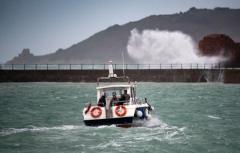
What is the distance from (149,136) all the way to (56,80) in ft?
236

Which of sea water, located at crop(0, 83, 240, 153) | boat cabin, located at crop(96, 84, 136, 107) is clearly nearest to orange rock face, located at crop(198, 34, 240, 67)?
sea water, located at crop(0, 83, 240, 153)

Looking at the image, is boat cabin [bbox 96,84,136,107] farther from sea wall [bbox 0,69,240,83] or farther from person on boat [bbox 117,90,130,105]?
sea wall [bbox 0,69,240,83]

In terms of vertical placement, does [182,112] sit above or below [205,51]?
below

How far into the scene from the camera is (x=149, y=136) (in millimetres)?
31797

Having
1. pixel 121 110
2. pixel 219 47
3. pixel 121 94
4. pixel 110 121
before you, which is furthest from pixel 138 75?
pixel 121 110

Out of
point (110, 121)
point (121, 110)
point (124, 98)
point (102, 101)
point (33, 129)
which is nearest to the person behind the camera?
point (121, 110)

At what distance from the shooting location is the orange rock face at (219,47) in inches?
5531

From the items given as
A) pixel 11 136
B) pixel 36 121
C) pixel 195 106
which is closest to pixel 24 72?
pixel 195 106

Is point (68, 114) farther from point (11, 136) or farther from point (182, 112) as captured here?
point (11, 136)

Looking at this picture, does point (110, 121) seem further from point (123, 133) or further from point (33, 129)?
point (33, 129)

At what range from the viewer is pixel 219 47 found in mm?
142875

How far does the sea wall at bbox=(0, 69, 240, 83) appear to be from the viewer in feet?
319

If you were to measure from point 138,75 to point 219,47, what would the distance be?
50.5 meters

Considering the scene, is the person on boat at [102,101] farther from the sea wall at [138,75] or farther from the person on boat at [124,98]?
the sea wall at [138,75]
